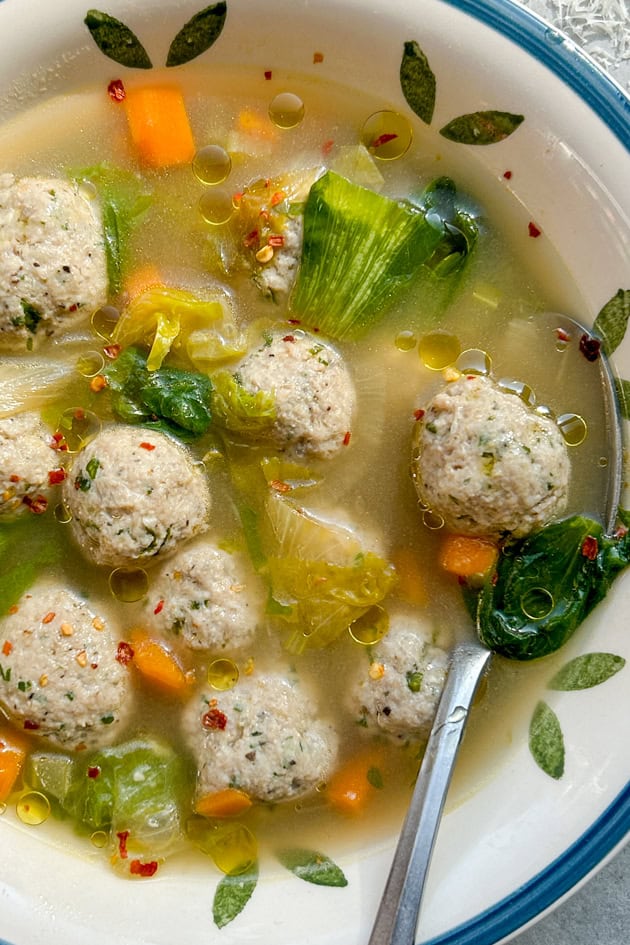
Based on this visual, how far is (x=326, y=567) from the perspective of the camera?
2.35 metres

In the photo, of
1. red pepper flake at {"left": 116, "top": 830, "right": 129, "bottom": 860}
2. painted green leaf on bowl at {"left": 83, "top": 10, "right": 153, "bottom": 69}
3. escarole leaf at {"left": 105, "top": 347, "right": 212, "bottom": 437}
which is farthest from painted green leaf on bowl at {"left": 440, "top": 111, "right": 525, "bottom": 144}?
red pepper flake at {"left": 116, "top": 830, "right": 129, "bottom": 860}

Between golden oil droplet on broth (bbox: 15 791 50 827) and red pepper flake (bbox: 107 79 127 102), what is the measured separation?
2078 mm

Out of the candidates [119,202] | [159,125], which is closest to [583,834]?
[119,202]

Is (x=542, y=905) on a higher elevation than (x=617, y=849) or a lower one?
lower

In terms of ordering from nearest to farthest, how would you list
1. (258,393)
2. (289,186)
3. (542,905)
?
(542,905)
(258,393)
(289,186)

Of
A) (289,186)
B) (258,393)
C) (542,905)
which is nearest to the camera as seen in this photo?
(542,905)

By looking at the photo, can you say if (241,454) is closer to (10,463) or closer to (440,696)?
(10,463)

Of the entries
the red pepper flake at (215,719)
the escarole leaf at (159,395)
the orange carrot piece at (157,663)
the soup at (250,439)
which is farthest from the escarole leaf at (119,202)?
the red pepper flake at (215,719)

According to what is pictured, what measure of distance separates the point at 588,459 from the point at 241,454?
3.35 feet

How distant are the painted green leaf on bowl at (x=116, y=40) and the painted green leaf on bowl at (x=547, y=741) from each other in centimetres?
219

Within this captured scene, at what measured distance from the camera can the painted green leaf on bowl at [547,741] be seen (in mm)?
2289

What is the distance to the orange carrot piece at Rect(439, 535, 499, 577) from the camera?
7.82ft

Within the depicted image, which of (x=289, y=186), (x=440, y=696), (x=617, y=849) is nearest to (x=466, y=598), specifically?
(x=440, y=696)

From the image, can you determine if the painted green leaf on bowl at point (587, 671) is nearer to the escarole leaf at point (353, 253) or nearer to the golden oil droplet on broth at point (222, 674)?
Answer: the golden oil droplet on broth at point (222, 674)
